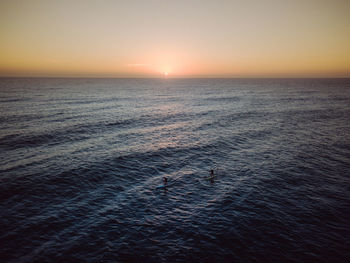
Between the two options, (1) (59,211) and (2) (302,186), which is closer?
(1) (59,211)

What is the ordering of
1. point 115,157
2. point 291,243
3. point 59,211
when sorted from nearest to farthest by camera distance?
point 291,243 → point 59,211 → point 115,157

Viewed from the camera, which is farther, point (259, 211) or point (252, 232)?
point (259, 211)

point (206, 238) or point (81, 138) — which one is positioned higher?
point (81, 138)

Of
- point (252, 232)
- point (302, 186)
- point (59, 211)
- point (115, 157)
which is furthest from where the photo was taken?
point (115, 157)

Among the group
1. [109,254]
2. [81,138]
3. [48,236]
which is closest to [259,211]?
[109,254]

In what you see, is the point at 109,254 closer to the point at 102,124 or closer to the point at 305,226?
the point at 305,226

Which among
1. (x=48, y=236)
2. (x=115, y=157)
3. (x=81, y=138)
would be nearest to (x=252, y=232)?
(x=48, y=236)

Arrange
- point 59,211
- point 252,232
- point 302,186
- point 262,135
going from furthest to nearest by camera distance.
Result: point 262,135
point 302,186
point 59,211
point 252,232

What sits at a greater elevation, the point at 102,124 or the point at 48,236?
the point at 102,124

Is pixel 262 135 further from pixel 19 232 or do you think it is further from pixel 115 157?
pixel 19 232
